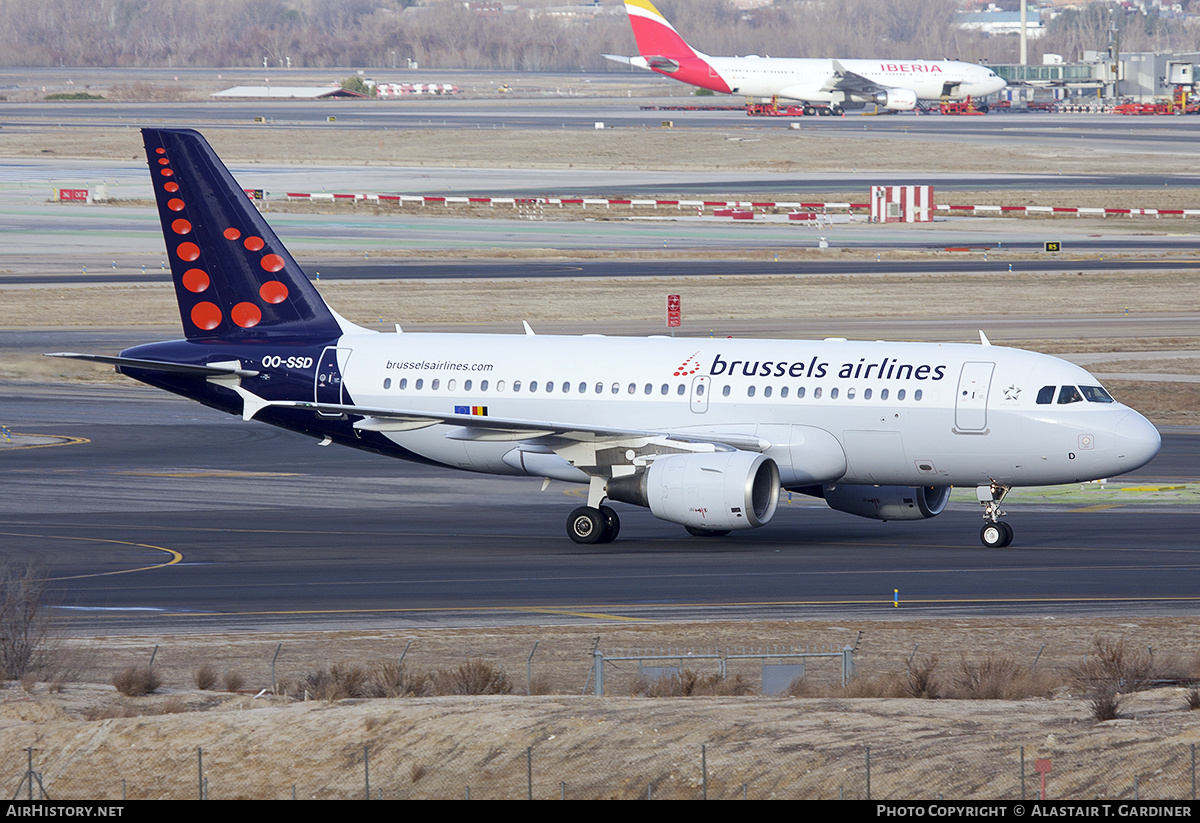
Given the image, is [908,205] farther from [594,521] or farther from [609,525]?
[594,521]

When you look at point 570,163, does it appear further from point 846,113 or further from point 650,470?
point 650,470

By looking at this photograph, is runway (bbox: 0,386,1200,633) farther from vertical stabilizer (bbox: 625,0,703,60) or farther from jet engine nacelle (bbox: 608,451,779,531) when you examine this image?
vertical stabilizer (bbox: 625,0,703,60)

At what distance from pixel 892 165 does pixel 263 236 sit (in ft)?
340

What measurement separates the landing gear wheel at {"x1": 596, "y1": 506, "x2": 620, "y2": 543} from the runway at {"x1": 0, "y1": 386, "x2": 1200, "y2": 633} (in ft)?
1.43

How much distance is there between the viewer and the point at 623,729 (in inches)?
751

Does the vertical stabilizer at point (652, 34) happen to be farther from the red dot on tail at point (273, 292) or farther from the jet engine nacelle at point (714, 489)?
the jet engine nacelle at point (714, 489)

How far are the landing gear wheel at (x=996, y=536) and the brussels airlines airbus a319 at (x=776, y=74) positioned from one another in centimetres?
15572

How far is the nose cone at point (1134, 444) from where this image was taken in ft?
112

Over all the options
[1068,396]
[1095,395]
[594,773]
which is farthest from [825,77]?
Result: [594,773]

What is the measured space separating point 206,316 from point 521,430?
9415 millimetres

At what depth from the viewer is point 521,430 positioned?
36.0 m

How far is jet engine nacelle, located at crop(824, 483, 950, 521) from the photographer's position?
37.1 meters

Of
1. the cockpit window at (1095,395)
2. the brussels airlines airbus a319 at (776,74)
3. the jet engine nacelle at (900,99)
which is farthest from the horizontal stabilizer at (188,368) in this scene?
the jet engine nacelle at (900,99)
